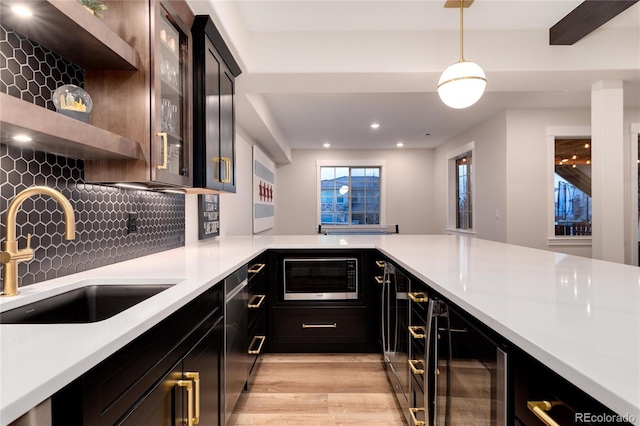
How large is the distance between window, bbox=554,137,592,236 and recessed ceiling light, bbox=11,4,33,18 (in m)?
5.55

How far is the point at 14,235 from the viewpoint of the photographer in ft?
3.34

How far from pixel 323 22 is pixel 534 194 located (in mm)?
3693

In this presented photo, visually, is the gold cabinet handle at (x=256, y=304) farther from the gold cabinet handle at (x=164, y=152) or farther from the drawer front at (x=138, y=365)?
the gold cabinet handle at (x=164, y=152)

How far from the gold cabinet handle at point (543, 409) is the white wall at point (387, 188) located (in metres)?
7.13

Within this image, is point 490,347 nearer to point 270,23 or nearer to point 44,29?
point 44,29

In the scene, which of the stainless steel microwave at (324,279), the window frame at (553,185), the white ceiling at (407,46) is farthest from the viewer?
the window frame at (553,185)

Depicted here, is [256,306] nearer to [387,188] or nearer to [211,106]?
[211,106]

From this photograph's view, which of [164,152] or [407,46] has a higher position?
[407,46]

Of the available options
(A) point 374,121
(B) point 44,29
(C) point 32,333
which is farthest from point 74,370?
(A) point 374,121

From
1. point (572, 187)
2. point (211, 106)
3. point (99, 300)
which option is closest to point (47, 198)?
point (99, 300)

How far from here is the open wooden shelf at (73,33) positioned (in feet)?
3.41

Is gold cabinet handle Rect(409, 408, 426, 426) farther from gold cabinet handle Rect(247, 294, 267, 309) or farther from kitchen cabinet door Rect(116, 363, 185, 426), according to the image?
gold cabinet handle Rect(247, 294, 267, 309)

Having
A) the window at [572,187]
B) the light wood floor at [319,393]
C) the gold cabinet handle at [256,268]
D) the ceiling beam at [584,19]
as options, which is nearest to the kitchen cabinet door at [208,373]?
the light wood floor at [319,393]

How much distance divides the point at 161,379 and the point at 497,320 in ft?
2.91
